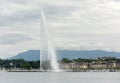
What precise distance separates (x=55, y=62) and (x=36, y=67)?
5445 centimetres

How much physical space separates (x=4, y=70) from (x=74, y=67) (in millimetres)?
32191

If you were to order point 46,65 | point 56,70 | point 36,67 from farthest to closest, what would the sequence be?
point 36,67, point 56,70, point 46,65

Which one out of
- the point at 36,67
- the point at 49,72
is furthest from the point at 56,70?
the point at 36,67

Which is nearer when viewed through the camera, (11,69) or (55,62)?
(55,62)

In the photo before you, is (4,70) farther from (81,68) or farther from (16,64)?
(81,68)

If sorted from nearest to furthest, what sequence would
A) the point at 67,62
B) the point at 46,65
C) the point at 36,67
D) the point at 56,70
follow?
the point at 46,65 → the point at 56,70 → the point at 36,67 → the point at 67,62

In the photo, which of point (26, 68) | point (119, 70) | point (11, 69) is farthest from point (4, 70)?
point (119, 70)

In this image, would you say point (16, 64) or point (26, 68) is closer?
point (26, 68)

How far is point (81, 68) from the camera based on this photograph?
7849 inches

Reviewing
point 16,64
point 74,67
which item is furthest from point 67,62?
point 16,64

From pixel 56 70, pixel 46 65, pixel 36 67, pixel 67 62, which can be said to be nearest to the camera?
pixel 46 65

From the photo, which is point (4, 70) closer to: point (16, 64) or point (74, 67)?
point (16, 64)

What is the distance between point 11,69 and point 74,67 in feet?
94.3

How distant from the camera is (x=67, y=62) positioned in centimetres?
19538
